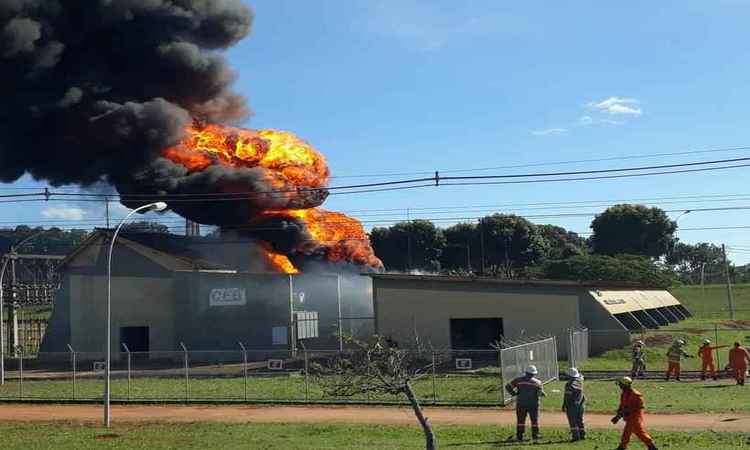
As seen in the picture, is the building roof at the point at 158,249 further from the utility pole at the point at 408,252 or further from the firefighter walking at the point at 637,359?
the utility pole at the point at 408,252

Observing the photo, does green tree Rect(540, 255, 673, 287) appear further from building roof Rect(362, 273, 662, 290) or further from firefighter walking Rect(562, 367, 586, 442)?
firefighter walking Rect(562, 367, 586, 442)

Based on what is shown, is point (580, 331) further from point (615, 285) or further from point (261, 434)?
point (261, 434)

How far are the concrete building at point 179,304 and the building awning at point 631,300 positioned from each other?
13818 millimetres

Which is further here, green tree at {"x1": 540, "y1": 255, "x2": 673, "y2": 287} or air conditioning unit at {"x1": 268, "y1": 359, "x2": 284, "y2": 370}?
green tree at {"x1": 540, "y1": 255, "x2": 673, "y2": 287}

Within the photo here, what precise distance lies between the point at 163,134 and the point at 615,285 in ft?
91.6

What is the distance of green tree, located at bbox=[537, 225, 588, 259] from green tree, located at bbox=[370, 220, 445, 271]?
42.4 ft

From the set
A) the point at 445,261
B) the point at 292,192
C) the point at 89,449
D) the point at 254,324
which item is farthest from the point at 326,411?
the point at 445,261

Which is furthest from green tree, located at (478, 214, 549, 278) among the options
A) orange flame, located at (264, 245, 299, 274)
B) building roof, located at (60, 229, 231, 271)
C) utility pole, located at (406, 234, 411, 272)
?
building roof, located at (60, 229, 231, 271)

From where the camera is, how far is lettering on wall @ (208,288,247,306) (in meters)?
44.4

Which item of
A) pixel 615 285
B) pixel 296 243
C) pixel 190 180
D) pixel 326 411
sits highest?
pixel 190 180

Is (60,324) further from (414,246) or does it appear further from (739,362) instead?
(414,246)

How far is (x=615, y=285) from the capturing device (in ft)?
145

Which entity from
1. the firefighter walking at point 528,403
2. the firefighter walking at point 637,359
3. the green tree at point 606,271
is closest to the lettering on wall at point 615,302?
the firefighter walking at point 637,359

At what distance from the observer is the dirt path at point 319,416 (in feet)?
66.1
